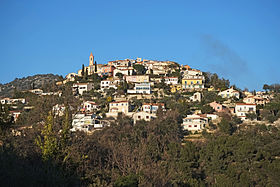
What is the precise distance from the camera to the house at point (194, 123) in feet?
197

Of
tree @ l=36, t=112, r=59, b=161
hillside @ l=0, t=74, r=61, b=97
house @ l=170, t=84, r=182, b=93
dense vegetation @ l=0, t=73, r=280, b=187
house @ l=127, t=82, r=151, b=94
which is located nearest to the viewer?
dense vegetation @ l=0, t=73, r=280, b=187

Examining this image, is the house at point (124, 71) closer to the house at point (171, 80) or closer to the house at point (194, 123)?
the house at point (171, 80)

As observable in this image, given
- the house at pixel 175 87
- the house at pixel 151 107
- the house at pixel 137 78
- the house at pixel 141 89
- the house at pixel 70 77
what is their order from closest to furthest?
the house at pixel 151 107 → the house at pixel 141 89 → the house at pixel 175 87 → the house at pixel 137 78 → the house at pixel 70 77

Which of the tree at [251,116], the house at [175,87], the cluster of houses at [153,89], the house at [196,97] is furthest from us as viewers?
the house at [175,87]

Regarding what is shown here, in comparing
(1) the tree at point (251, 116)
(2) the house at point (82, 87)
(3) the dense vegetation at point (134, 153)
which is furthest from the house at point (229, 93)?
(2) the house at point (82, 87)

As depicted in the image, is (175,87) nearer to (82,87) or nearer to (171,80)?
(171,80)

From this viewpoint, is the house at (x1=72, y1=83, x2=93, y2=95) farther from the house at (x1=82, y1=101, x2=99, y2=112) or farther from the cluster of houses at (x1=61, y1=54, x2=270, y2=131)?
the house at (x1=82, y1=101, x2=99, y2=112)

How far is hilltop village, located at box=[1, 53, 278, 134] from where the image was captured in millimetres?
62688

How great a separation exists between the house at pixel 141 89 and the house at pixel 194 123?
18191 millimetres

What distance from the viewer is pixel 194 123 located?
60312 millimetres

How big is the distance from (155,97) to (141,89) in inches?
140

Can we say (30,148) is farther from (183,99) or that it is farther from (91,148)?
(183,99)

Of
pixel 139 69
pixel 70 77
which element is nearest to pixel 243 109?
pixel 139 69

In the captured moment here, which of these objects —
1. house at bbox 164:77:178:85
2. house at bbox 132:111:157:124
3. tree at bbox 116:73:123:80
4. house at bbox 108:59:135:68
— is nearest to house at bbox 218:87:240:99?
house at bbox 164:77:178:85
